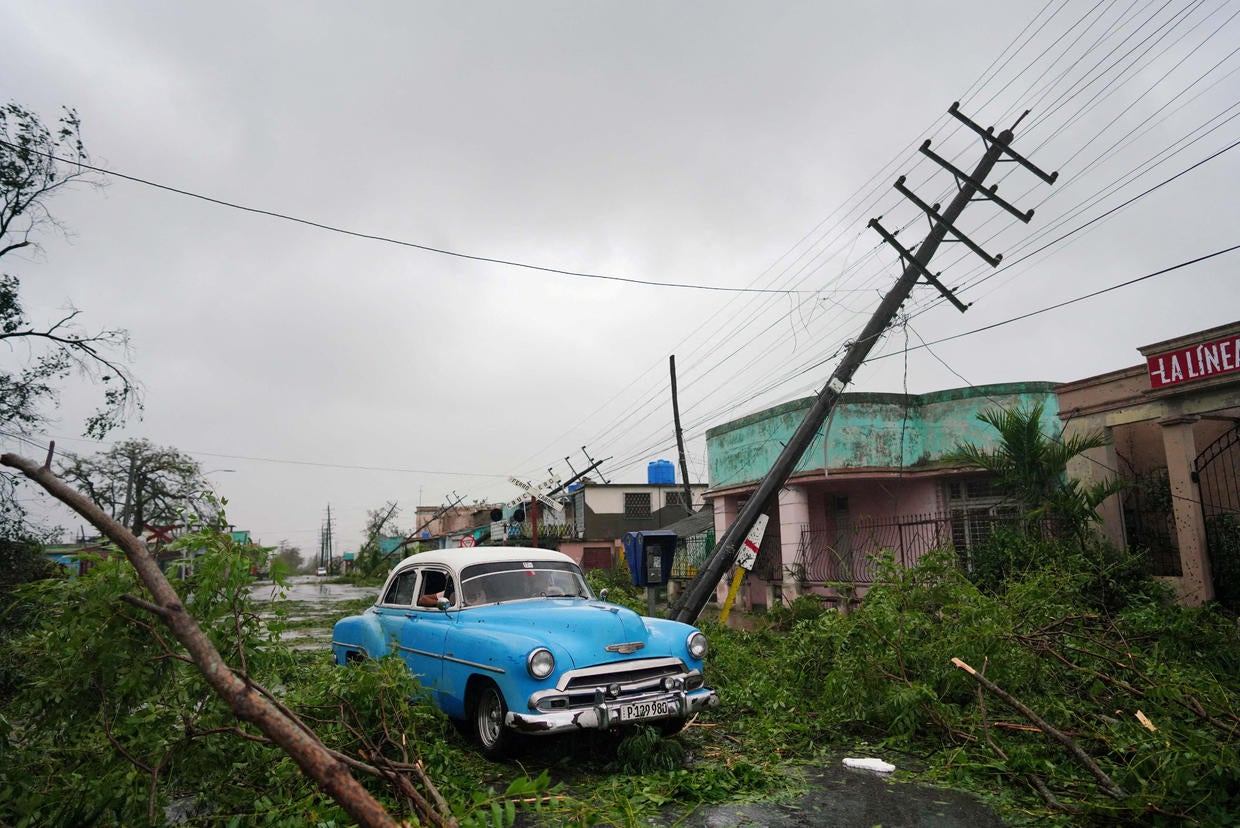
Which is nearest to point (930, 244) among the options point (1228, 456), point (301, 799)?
point (1228, 456)

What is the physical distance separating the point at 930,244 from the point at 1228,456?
5932 millimetres

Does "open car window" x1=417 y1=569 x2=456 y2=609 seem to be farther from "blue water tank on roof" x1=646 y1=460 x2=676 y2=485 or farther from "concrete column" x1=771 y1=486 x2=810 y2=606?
"blue water tank on roof" x1=646 y1=460 x2=676 y2=485

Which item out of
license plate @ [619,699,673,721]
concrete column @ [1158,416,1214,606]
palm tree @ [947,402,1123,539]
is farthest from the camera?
palm tree @ [947,402,1123,539]

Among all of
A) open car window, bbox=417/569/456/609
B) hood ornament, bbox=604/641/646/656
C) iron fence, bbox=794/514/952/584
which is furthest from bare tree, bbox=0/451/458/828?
iron fence, bbox=794/514/952/584

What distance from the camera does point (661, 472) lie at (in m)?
38.2

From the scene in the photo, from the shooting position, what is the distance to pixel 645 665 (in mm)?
6258

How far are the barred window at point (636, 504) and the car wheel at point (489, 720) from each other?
32129mm

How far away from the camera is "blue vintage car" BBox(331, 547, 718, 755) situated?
5832 mm

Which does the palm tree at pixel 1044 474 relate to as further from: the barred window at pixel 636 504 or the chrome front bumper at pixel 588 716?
the barred window at pixel 636 504

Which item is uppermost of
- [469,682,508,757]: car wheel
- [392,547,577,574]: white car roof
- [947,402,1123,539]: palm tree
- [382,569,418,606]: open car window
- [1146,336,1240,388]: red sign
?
[1146,336,1240,388]: red sign

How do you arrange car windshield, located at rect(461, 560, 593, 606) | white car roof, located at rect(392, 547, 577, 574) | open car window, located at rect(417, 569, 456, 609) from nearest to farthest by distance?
open car window, located at rect(417, 569, 456, 609), car windshield, located at rect(461, 560, 593, 606), white car roof, located at rect(392, 547, 577, 574)

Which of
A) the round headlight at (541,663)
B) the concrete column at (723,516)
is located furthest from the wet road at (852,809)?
the concrete column at (723,516)

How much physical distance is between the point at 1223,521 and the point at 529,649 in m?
10.7

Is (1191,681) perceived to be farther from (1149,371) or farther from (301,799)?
(301,799)
